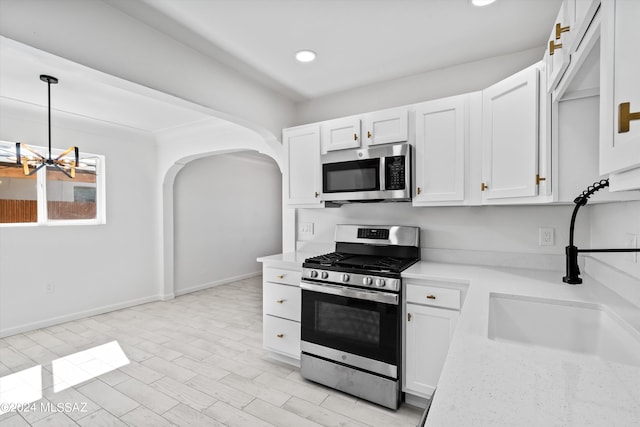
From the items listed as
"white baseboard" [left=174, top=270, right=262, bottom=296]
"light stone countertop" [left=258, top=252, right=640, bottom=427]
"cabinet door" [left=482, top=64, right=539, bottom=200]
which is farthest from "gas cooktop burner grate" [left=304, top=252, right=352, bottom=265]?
"white baseboard" [left=174, top=270, right=262, bottom=296]

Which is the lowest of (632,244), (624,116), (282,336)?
(282,336)

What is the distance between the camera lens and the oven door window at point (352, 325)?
2.09 meters

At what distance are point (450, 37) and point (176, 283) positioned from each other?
16.4ft

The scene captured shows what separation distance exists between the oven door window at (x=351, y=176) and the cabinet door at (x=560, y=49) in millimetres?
1189

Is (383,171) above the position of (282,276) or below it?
above

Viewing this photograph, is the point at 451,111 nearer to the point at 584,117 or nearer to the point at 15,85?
the point at 584,117

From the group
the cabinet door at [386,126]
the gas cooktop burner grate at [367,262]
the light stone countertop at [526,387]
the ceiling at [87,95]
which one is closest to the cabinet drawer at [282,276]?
the gas cooktop burner grate at [367,262]

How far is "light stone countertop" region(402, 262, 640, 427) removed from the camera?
59 cm

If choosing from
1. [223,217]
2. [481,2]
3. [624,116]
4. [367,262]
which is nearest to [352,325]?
[367,262]

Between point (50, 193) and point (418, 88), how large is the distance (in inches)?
175

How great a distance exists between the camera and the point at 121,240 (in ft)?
14.6

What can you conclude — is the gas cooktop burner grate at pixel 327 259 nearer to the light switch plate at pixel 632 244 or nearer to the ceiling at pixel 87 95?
the ceiling at pixel 87 95

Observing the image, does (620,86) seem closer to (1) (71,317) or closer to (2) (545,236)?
(2) (545,236)

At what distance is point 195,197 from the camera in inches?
211
